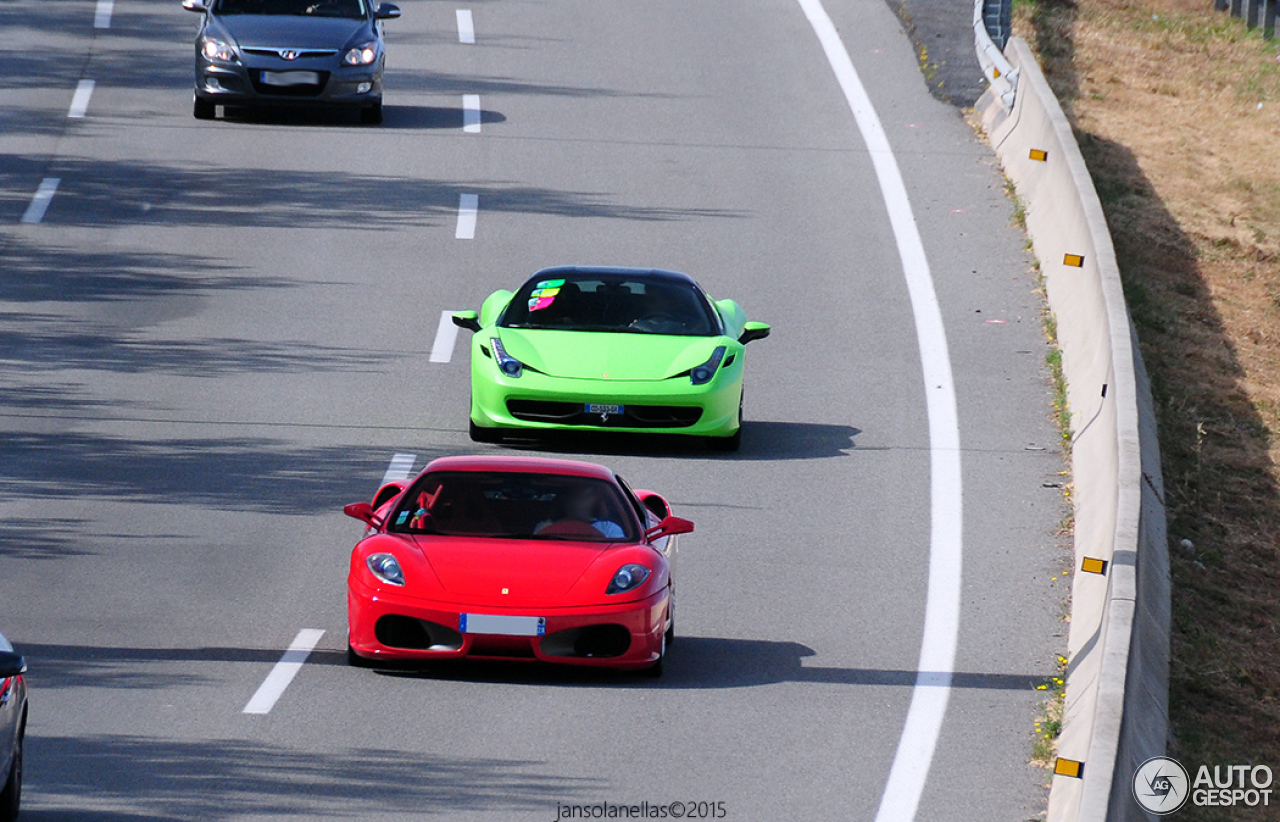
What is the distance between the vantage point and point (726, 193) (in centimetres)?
2533

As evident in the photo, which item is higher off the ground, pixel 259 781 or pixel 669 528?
pixel 669 528

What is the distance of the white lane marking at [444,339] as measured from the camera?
19.6 m

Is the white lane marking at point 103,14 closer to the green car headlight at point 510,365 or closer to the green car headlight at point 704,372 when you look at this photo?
the green car headlight at point 510,365

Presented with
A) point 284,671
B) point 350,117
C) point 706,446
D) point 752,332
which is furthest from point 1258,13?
point 284,671

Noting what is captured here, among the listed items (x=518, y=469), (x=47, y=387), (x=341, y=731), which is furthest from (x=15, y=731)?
(x=47, y=387)

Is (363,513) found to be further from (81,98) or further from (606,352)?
(81,98)

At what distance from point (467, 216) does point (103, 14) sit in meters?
12.4

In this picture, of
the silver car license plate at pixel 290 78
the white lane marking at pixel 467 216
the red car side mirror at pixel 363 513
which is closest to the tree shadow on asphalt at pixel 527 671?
the red car side mirror at pixel 363 513

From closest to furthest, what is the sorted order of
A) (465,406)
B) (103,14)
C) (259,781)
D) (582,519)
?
(259,781), (582,519), (465,406), (103,14)

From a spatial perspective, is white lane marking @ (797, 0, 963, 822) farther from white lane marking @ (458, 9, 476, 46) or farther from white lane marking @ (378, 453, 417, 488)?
white lane marking @ (458, 9, 476, 46)

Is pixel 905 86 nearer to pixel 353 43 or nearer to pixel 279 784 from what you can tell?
pixel 353 43

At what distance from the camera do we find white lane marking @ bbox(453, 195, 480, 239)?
23516mm

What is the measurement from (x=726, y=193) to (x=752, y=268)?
289 cm

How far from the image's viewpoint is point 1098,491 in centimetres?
1466
